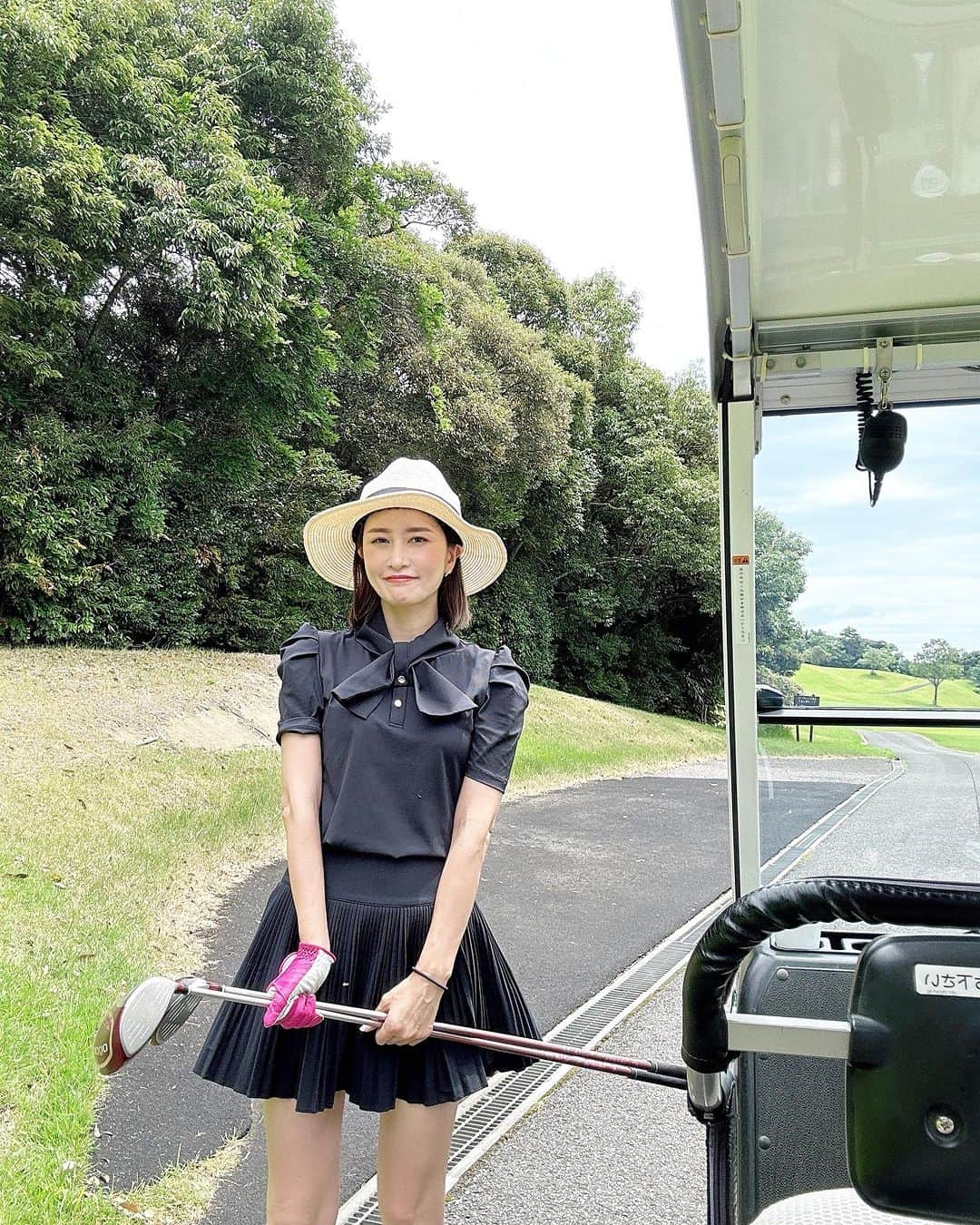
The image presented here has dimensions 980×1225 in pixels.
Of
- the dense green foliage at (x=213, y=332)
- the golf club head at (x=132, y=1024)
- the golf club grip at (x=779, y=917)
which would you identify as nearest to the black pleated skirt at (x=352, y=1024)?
the golf club head at (x=132, y=1024)

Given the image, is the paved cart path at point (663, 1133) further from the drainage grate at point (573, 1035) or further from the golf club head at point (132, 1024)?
the golf club head at point (132, 1024)

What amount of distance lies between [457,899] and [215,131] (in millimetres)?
12118

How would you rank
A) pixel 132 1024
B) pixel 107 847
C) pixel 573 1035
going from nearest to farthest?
pixel 132 1024 < pixel 573 1035 < pixel 107 847

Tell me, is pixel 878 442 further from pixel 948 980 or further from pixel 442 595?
pixel 948 980

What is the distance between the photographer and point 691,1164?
11.0 feet

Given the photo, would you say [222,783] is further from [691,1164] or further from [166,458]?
[691,1164]

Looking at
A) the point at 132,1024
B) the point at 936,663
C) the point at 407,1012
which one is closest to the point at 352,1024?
the point at 407,1012

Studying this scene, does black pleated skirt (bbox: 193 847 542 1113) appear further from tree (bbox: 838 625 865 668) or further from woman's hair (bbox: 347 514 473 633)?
tree (bbox: 838 625 865 668)

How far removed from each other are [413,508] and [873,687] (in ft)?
4.99

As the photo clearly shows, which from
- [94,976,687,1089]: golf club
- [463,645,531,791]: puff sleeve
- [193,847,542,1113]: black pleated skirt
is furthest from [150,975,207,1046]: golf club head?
[463,645,531,791]: puff sleeve

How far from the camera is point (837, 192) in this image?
2.07m

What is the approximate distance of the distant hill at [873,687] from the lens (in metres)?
2.95

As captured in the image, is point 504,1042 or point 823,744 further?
point 823,744

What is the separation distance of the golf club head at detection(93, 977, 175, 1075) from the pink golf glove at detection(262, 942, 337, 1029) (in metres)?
0.18
